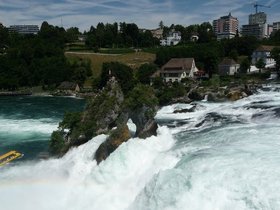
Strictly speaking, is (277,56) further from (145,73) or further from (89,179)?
(89,179)

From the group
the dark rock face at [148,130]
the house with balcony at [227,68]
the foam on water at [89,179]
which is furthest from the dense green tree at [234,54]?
the foam on water at [89,179]

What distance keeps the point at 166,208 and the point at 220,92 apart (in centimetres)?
3835

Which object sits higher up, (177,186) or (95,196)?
(177,186)

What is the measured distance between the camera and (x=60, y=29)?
5945 inches

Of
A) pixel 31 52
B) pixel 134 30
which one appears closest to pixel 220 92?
pixel 31 52

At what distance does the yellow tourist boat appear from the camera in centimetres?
3002

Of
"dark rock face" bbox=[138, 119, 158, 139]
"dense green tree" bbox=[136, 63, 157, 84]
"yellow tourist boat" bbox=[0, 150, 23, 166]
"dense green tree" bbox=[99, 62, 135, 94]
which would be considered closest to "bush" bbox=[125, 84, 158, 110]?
"dark rock face" bbox=[138, 119, 158, 139]

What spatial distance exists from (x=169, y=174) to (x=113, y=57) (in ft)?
344

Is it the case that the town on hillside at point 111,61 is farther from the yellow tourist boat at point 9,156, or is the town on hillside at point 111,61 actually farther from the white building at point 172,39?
the yellow tourist boat at point 9,156

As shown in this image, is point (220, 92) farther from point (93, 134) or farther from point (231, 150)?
point (231, 150)

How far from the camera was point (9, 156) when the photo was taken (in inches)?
1224

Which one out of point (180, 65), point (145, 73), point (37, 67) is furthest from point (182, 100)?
point (37, 67)

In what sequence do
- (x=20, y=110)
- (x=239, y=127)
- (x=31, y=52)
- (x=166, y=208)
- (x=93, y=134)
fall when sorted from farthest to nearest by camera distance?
(x=31, y=52), (x=20, y=110), (x=93, y=134), (x=239, y=127), (x=166, y=208)

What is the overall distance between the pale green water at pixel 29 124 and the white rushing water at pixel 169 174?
16.7 ft
